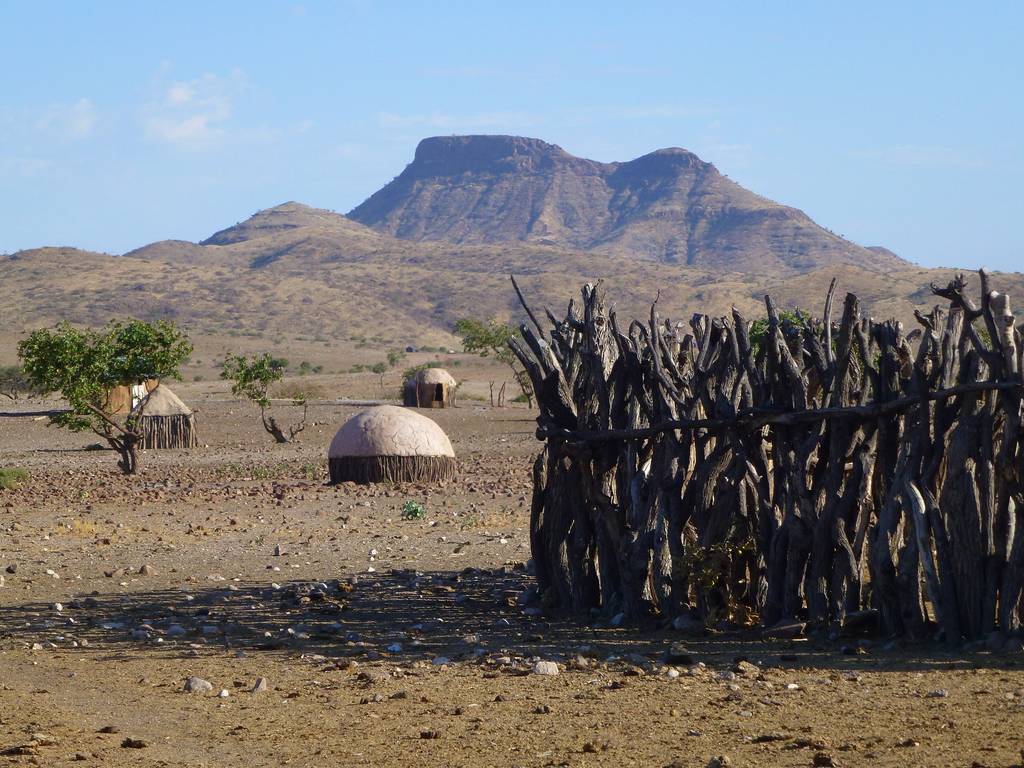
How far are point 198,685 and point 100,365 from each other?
15638 mm

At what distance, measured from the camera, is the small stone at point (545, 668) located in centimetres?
673

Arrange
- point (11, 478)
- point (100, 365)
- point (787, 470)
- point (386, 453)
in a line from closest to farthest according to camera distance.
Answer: point (787, 470), point (386, 453), point (11, 478), point (100, 365)

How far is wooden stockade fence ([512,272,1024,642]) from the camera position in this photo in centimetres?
672

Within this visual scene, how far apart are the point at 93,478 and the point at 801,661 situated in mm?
16079

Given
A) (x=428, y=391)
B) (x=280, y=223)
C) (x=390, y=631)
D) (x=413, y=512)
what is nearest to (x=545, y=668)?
(x=390, y=631)

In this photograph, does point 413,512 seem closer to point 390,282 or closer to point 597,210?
point 390,282

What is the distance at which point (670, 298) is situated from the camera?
8012cm

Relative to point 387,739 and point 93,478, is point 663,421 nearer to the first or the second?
point 387,739

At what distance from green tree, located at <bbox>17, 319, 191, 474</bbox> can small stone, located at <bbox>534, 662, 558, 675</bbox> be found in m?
15.4

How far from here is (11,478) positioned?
18.8 meters

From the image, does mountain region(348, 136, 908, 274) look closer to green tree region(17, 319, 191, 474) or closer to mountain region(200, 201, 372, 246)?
mountain region(200, 201, 372, 246)

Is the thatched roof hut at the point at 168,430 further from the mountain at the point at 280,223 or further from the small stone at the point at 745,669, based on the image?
the mountain at the point at 280,223

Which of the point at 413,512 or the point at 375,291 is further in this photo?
the point at 375,291

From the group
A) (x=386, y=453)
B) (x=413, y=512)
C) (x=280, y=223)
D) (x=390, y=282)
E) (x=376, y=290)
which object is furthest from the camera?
(x=280, y=223)
